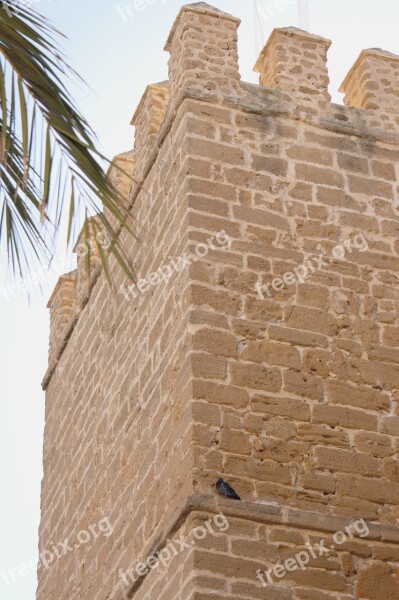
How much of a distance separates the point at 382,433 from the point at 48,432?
424 cm

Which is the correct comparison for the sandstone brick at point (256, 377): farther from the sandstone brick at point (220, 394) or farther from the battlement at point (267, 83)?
the battlement at point (267, 83)

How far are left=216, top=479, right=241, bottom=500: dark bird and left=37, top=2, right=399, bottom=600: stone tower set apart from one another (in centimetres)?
4

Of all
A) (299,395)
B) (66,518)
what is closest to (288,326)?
(299,395)

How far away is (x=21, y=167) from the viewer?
198 inches

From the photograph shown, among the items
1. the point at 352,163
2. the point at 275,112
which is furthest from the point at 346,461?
the point at 275,112

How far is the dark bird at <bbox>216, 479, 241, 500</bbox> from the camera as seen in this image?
7.55 m

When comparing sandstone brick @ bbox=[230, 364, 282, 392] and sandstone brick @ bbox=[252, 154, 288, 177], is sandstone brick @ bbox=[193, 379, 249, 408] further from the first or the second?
sandstone brick @ bbox=[252, 154, 288, 177]

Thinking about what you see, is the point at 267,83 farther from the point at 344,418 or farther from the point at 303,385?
the point at 344,418

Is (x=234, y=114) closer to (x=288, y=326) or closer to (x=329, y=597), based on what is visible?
(x=288, y=326)

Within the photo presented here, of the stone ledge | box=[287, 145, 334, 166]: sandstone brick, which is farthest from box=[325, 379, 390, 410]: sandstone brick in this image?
the stone ledge

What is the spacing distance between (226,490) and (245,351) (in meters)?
1.08

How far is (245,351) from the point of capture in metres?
8.30

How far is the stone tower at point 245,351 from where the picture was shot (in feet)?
25.1

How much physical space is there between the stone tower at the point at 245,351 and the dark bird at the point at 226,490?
0.14ft
